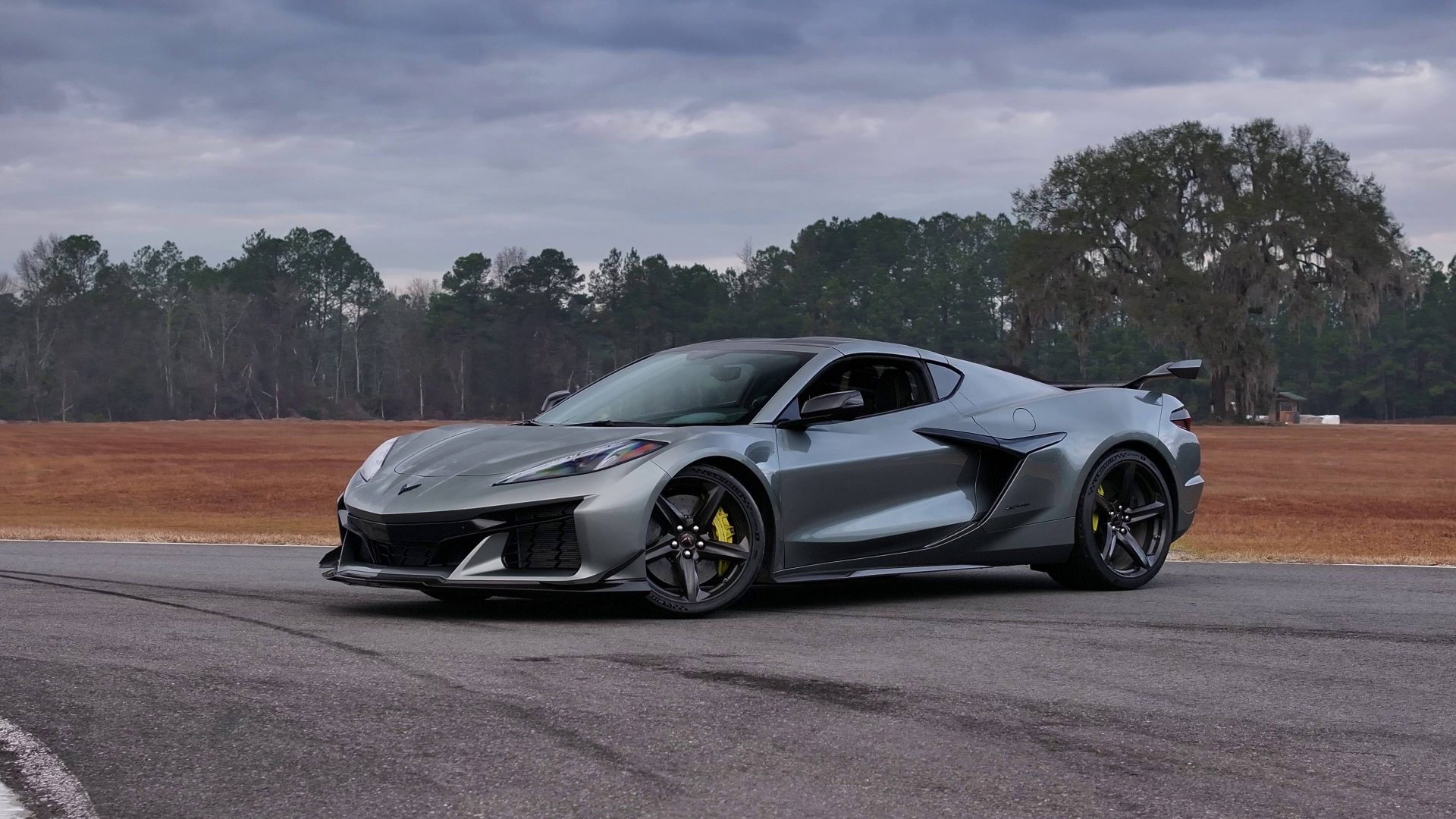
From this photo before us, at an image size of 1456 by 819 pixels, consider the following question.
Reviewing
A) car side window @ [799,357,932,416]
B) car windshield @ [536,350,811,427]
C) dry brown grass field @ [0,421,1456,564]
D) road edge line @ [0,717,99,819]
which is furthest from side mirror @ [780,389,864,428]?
dry brown grass field @ [0,421,1456,564]

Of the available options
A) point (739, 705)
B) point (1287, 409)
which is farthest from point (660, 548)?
point (1287, 409)

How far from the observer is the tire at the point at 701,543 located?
7.08 metres

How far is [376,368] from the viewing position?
149250 mm

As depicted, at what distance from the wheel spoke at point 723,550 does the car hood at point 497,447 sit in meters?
0.49

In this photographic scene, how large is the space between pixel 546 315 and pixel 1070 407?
116765 millimetres

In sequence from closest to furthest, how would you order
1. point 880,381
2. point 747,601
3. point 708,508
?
point 708,508 < point 747,601 < point 880,381

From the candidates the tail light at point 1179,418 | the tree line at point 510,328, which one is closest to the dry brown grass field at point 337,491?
the tail light at point 1179,418

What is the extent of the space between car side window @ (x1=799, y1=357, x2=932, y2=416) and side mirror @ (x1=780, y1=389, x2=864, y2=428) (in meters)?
0.48

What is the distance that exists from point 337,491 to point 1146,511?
69.6 feet

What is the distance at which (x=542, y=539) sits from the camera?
22.7 ft

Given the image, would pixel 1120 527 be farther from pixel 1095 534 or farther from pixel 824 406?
pixel 824 406

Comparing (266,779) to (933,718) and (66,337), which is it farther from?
(66,337)

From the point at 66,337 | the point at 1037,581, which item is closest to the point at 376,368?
the point at 66,337

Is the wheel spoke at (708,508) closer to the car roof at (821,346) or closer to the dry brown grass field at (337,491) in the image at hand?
the car roof at (821,346)
